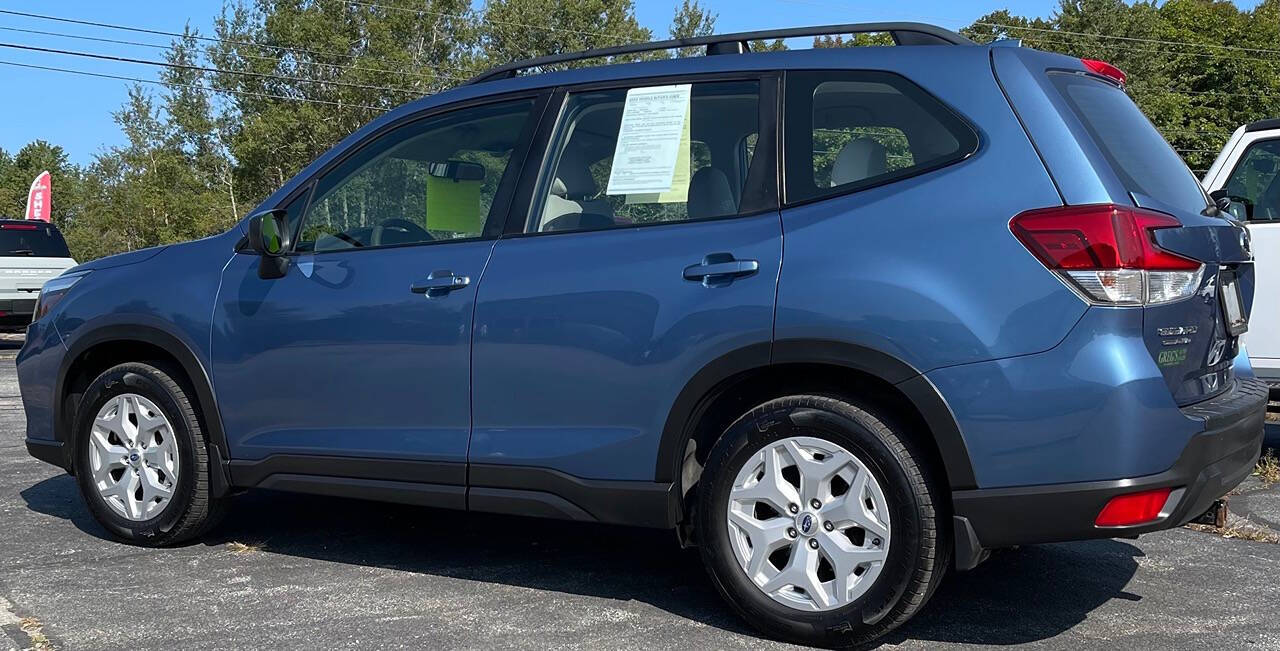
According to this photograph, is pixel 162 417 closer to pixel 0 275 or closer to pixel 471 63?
pixel 0 275

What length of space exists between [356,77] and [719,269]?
55.1 meters

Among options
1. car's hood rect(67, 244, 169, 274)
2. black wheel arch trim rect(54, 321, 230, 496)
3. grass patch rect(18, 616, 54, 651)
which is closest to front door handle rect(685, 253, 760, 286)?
black wheel arch trim rect(54, 321, 230, 496)

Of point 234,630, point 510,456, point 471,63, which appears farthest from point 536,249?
point 471,63

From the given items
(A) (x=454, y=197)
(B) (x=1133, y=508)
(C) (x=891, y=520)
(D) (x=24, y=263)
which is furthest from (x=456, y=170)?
(D) (x=24, y=263)

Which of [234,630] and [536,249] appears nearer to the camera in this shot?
[234,630]

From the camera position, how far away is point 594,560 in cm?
505

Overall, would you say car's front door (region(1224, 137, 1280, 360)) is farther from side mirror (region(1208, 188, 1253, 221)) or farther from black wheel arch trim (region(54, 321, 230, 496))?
black wheel arch trim (region(54, 321, 230, 496))

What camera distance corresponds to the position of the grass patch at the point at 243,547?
17.1 feet

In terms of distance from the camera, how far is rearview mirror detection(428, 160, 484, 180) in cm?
468

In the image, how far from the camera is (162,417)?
5.15 m

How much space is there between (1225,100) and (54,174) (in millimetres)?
74736

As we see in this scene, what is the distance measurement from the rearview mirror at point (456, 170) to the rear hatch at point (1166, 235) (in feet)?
6.51

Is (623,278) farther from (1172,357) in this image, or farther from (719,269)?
(1172,357)

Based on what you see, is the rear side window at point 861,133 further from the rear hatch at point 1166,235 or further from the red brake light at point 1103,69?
the red brake light at point 1103,69
